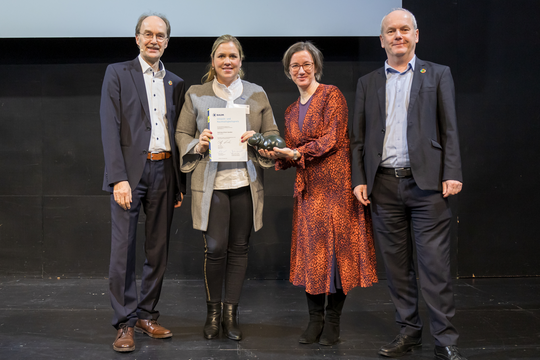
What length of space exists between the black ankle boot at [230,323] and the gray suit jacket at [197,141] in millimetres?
498

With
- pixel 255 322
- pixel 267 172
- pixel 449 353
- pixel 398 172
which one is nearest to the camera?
pixel 449 353

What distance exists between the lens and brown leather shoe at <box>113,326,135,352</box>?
7.60ft

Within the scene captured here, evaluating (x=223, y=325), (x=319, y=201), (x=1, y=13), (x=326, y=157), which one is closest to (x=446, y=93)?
(x=326, y=157)

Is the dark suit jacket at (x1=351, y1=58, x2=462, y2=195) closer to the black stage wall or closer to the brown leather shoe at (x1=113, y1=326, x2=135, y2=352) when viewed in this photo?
the brown leather shoe at (x1=113, y1=326, x2=135, y2=352)

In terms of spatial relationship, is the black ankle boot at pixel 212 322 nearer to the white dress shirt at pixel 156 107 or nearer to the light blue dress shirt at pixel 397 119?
the white dress shirt at pixel 156 107

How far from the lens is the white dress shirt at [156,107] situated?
2.49 m

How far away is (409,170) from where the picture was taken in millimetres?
2227

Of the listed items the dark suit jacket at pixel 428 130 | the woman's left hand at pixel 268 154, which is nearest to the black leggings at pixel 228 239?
the woman's left hand at pixel 268 154

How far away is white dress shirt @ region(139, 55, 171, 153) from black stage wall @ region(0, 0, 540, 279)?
1.49 meters

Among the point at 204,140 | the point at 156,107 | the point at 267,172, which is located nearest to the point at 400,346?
the point at 204,140

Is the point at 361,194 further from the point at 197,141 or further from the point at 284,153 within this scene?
the point at 197,141

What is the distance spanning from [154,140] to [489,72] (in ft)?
9.91

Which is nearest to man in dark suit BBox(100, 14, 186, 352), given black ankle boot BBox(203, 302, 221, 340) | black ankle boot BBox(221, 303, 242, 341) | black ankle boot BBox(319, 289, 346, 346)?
black ankle boot BBox(203, 302, 221, 340)

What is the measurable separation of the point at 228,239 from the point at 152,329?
70 cm
